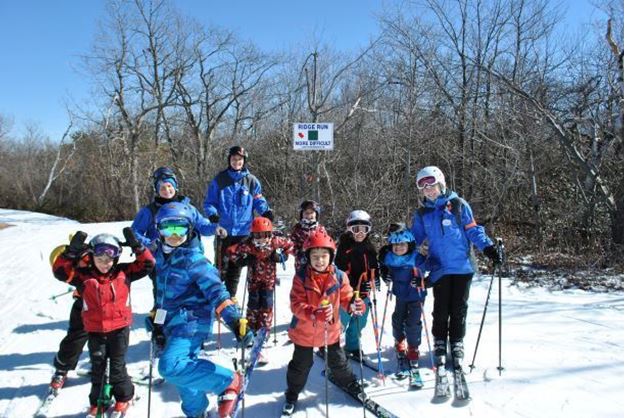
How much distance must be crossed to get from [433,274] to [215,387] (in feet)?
7.26

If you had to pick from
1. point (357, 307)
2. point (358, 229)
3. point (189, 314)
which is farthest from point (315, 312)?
point (358, 229)

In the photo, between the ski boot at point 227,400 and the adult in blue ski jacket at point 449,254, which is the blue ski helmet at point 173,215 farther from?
the adult in blue ski jacket at point 449,254

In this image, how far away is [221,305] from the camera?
3111 mm

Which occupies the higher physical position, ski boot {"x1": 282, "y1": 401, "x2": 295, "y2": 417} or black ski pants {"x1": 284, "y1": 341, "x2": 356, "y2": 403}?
black ski pants {"x1": 284, "y1": 341, "x2": 356, "y2": 403}

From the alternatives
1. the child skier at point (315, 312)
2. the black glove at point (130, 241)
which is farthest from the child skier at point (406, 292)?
the black glove at point (130, 241)

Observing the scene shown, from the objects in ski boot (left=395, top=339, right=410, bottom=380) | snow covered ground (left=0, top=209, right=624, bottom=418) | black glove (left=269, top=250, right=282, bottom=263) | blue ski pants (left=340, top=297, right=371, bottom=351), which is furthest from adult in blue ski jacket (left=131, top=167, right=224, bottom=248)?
ski boot (left=395, top=339, right=410, bottom=380)

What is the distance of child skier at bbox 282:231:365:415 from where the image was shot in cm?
343

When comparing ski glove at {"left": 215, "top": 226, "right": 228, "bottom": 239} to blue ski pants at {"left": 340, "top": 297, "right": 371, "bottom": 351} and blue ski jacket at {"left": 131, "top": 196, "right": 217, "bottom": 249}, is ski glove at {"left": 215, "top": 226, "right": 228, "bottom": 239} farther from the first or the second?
blue ski pants at {"left": 340, "top": 297, "right": 371, "bottom": 351}

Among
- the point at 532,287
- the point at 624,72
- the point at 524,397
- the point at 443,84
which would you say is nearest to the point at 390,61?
the point at 443,84

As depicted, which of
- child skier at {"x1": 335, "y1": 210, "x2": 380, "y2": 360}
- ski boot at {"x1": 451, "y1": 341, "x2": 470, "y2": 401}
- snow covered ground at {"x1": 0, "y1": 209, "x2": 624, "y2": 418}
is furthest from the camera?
child skier at {"x1": 335, "y1": 210, "x2": 380, "y2": 360}

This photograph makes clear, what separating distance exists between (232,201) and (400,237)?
6.64 ft

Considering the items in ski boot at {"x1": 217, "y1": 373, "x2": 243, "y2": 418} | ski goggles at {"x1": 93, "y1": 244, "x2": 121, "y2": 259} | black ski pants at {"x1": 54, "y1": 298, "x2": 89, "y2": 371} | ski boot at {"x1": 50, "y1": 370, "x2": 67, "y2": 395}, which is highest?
ski goggles at {"x1": 93, "y1": 244, "x2": 121, "y2": 259}

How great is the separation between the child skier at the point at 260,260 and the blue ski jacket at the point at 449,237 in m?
1.52

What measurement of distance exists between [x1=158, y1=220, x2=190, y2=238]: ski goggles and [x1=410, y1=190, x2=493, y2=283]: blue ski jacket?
2.25 metres
